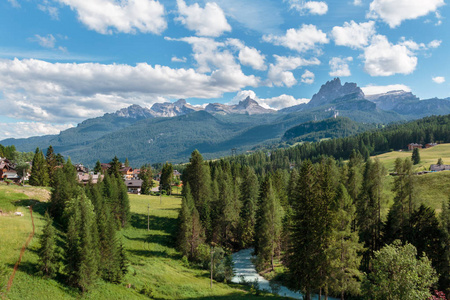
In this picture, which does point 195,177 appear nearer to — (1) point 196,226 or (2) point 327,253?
(1) point 196,226

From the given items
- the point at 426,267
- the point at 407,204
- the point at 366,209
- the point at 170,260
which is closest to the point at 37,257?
the point at 170,260

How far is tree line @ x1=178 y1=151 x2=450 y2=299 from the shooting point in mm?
33969

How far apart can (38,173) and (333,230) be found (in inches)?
3713

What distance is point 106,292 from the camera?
3759cm

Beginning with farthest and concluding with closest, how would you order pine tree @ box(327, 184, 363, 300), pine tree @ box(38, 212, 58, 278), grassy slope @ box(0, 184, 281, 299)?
pine tree @ box(327, 184, 363, 300), pine tree @ box(38, 212, 58, 278), grassy slope @ box(0, 184, 281, 299)

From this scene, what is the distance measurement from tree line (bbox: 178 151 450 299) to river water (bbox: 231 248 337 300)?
2673 mm

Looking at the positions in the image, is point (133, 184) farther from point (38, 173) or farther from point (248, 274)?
point (248, 274)

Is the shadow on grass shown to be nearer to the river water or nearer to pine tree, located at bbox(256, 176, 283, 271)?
the river water

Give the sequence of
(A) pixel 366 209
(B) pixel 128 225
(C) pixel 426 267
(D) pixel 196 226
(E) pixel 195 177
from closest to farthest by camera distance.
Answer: (C) pixel 426 267, (A) pixel 366 209, (D) pixel 196 226, (B) pixel 128 225, (E) pixel 195 177

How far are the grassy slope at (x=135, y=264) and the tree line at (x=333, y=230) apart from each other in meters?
7.74

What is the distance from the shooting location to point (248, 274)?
195ft

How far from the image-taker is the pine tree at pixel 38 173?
3595 inches

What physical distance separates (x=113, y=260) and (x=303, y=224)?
28.2 meters

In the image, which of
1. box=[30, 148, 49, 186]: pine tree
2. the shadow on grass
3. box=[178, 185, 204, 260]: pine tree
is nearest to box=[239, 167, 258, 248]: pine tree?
box=[178, 185, 204, 260]: pine tree
